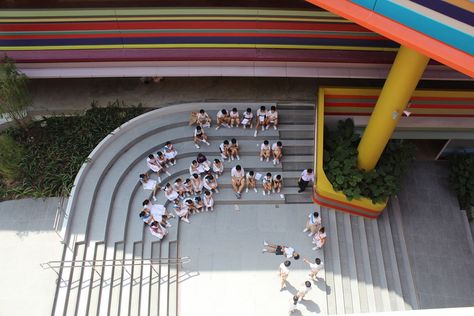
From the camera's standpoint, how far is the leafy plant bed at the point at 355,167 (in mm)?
10047

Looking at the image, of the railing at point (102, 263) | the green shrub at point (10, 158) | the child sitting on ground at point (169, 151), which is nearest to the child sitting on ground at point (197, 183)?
the child sitting on ground at point (169, 151)

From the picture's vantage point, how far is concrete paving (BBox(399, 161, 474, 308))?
1018 cm

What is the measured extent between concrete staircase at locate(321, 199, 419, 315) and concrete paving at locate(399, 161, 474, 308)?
17.3 inches

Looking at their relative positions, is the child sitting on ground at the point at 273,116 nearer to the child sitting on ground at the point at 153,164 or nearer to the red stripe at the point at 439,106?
the child sitting on ground at the point at 153,164

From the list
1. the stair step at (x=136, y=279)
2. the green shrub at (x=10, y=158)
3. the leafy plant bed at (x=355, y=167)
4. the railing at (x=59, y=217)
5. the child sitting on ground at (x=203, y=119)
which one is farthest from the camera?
the child sitting on ground at (x=203, y=119)

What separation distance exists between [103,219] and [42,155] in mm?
2450

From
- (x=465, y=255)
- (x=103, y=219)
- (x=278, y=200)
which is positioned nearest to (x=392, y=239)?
(x=465, y=255)

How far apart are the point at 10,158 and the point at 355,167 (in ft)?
27.6

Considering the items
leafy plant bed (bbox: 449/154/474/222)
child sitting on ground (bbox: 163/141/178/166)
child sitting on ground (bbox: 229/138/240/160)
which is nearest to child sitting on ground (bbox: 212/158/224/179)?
child sitting on ground (bbox: 229/138/240/160)

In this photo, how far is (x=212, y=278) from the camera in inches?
377

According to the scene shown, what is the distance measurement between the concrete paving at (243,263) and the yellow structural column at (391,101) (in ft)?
6.99

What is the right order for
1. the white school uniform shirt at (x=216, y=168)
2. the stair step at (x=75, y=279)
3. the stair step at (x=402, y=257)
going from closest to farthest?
the stair step at (x=75, y=279)
the stair step at (x=402, y=257)
the white school uniform shirt at (x=216, y=168)

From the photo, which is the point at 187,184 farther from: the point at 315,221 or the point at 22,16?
the point at 22,16

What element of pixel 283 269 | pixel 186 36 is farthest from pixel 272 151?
pixel 186 36
